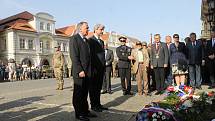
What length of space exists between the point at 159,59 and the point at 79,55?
16.3ft

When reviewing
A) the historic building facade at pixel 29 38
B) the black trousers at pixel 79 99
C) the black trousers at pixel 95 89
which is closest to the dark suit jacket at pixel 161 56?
the black trousers at pixel 95 89

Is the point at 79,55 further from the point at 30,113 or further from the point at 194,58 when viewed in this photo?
the point at 194,58

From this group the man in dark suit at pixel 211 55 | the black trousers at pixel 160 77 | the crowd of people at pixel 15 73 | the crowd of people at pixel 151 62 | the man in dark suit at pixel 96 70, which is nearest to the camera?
the man in dark suit at pixel 96 70

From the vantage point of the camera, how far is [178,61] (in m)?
10.7

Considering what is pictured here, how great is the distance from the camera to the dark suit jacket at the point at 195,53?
11.8 meters

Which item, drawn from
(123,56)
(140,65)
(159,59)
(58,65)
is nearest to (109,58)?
(123,56)

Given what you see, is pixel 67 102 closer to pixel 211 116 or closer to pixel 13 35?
pixel 211 116

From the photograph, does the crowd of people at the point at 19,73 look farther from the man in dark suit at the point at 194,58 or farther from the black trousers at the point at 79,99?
the black trousers at the point at 79,99

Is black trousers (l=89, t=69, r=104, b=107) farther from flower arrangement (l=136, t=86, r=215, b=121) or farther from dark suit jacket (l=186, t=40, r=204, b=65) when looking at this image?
dark suit jacket (l=186, t=40, r=204, b=65)

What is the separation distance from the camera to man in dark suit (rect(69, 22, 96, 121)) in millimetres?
6418

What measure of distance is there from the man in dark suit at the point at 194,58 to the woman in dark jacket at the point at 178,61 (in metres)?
0.66

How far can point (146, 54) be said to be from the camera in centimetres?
1099

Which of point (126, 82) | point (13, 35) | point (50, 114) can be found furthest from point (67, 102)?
point (13, 35)

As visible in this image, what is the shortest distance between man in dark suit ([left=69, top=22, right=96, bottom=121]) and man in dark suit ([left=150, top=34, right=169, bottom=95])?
15.3 ft
